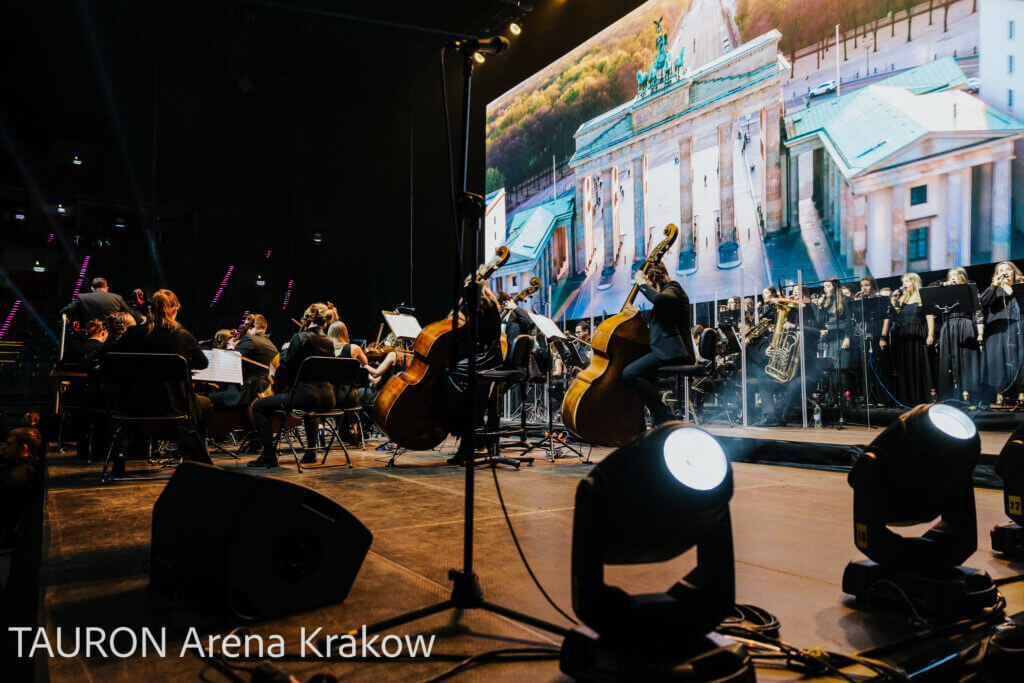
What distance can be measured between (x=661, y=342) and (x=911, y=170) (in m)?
4.10

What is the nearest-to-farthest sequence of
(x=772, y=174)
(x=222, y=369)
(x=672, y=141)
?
(x=222, y=369), (x=772, y=174), (x=672, y=141)

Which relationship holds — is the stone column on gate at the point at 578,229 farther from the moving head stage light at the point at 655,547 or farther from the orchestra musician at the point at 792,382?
the moving head stage light at the point at 655,547

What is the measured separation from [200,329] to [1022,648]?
17673 millimetres

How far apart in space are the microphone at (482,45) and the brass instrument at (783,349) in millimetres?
6555

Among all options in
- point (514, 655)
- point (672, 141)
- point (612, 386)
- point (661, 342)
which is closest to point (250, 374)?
point (612, 386)

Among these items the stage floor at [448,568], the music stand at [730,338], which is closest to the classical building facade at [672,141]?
the music stand at [730,338]

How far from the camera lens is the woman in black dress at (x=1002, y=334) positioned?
6090mm

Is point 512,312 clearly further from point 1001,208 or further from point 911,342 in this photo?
point 1001,208

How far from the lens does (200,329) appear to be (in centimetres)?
1639

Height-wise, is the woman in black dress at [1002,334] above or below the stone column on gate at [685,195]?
below

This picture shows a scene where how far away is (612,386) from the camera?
519 centimetres

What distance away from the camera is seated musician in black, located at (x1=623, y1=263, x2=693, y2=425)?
16.1ft

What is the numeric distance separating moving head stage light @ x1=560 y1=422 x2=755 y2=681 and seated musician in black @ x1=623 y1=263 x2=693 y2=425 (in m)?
3.61

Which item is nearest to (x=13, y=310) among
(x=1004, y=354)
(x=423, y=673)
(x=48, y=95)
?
(x=48, y=95)
